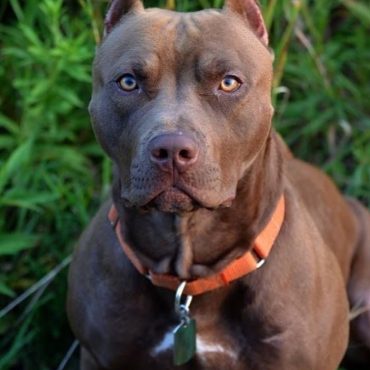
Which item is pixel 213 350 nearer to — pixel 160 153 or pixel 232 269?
pixel 232 269

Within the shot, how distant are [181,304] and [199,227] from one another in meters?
0.23

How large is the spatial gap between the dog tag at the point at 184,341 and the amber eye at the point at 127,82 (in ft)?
2.32

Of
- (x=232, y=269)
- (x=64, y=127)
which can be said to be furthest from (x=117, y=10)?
(x=64, y=127)

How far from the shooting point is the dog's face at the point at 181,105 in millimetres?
2816

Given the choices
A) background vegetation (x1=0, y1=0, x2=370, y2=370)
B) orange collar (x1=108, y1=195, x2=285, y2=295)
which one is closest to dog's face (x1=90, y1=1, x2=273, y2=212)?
orange collar (x1=108, y1=195, x2=285, y2=295)

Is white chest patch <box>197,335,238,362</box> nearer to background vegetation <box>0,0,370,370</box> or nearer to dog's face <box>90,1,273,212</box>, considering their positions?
dog's face <box>90,1,273,212</box>

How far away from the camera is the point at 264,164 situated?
127 inches

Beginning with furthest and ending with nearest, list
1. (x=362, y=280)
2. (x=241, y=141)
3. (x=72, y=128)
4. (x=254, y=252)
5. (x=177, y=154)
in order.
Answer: (x=72, y=128) < (x=362, y=280) < (x=254, y=252) < (x=241, y=141) < (x=177, y=154)

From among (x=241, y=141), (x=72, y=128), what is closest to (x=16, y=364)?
(x=72, y=128)

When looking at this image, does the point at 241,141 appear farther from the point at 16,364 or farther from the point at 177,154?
the point at 16,364

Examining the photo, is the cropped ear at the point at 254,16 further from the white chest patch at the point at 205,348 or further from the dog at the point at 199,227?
the white chest patch at the point at 205,348

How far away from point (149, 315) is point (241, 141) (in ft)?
2.13

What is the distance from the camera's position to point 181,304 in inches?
128

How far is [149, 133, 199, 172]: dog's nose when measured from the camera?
108 inches
